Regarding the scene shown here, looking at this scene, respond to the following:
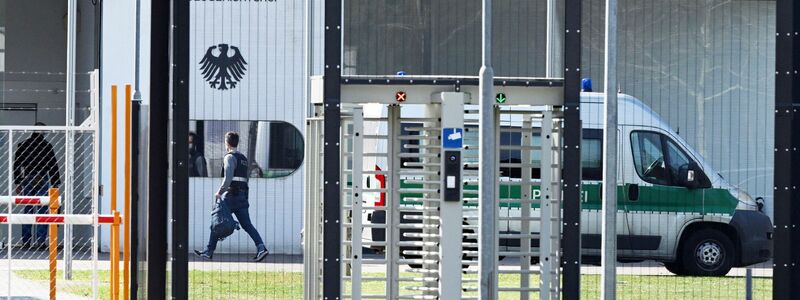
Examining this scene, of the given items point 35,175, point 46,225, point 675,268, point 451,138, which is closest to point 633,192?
point 675,268

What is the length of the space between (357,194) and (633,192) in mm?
6408

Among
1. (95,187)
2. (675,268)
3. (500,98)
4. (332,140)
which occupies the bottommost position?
(675,268)

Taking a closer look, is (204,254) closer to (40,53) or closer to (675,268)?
(675,268)

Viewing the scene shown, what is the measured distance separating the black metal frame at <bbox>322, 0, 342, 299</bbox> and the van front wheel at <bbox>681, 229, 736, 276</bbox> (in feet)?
23.1

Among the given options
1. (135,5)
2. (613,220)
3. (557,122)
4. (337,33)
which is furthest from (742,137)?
(135,5)

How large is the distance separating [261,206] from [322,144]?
127cm

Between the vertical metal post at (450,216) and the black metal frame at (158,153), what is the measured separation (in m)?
2.10

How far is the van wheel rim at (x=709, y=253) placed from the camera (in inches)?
675

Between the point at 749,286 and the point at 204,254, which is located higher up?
the point at 204,254

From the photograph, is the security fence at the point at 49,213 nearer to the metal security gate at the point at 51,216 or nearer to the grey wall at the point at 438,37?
the metal security gate at the point at 51,216

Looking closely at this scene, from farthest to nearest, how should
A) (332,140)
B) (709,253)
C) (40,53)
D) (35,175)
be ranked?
(40,53) < (35,175) < (709,253) < (332,140)

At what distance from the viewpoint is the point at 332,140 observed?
34.9ft

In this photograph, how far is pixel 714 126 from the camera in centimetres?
1438

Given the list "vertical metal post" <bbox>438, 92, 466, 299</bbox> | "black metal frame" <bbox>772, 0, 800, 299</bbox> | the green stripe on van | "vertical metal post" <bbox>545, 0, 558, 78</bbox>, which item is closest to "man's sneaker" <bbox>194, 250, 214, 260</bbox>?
"vertical metal post" <bbox>438, 92, 466, 299</bbox>
